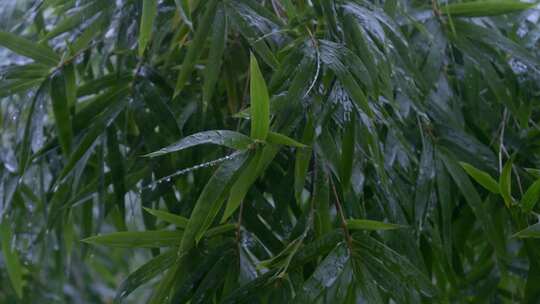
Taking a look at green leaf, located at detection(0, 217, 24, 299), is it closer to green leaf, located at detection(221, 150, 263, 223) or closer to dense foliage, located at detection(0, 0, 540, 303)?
dense foliage, located at detection(0, 0, 540, 303)

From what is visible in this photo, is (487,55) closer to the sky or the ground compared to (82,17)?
closer to the ground

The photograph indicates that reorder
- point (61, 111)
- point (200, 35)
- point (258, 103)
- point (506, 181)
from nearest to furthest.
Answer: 1. point (258, 103)
2. point (506, 181)
3. point (200, 35)
4. point (61, 111)

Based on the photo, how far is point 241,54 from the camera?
1.37 m

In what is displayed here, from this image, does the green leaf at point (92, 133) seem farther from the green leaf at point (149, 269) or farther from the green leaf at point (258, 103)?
the green leaf at point (258, 103)

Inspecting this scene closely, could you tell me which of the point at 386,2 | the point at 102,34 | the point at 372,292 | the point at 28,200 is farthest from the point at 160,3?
the point at 372,292

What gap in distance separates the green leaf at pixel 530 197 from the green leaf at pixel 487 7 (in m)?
0.32

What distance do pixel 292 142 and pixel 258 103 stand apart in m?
0.06

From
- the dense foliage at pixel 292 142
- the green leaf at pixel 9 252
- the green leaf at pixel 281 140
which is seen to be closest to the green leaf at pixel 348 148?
the dense foliage at pixel 292 142

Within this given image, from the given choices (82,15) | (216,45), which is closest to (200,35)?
(216,45)

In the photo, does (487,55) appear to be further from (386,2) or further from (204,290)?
(204,290)

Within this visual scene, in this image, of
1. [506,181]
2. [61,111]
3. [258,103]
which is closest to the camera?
[258,103]

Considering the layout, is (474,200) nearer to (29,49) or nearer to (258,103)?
(258,103)

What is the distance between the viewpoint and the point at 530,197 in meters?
1.08

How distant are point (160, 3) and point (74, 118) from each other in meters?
0.21
